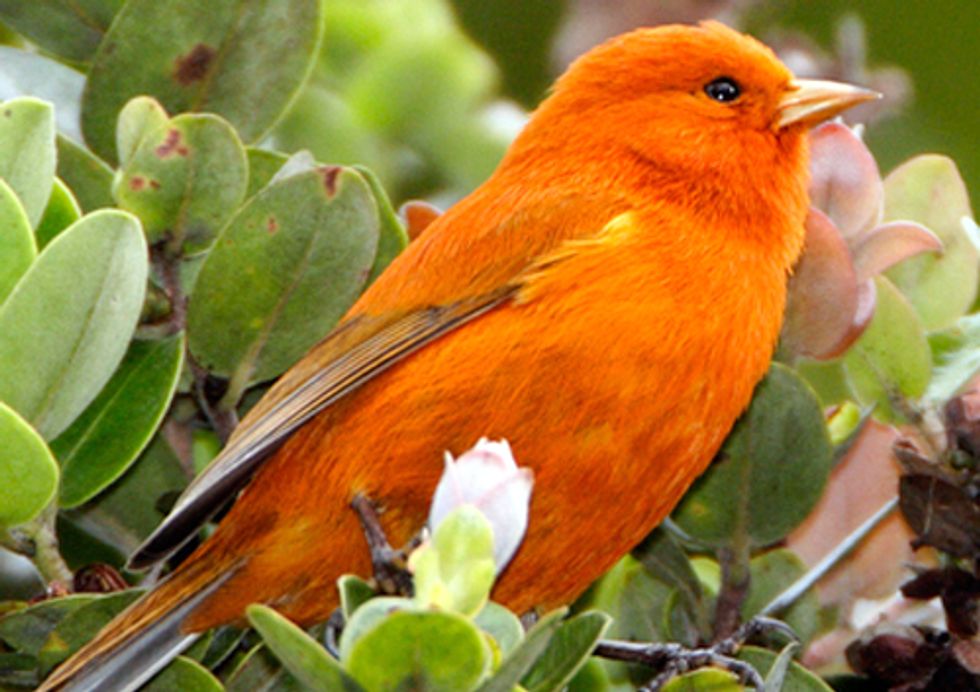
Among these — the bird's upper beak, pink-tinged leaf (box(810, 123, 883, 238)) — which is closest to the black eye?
the bird's upper beak

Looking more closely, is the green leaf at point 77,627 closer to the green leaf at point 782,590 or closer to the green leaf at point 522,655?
the green leaf at point 522,655

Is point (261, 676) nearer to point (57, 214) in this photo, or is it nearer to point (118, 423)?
point (118, 423)

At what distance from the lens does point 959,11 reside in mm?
6320

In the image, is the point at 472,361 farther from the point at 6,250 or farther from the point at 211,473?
the point at 6,250

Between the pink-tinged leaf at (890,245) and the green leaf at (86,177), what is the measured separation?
1.48m

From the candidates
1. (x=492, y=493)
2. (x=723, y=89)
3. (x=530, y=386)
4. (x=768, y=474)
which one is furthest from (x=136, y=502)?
(x=723, y=89)

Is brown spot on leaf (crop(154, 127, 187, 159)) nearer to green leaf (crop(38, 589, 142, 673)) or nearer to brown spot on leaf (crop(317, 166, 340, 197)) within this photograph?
brown spot on leaf (crop(317, 166, 340, 197))

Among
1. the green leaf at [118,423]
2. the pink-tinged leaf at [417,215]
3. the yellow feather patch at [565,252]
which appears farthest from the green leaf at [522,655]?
the pink-tinged leaf at [417,215]

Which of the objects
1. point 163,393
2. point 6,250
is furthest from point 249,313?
point 6,250

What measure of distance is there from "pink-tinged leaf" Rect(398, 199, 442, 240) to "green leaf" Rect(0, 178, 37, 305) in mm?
1187

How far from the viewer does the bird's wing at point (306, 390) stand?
10.8 ft

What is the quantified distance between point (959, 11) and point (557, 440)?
11.5 ft

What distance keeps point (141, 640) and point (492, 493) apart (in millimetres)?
1158

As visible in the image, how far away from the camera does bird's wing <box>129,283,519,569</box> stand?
3.30 m
